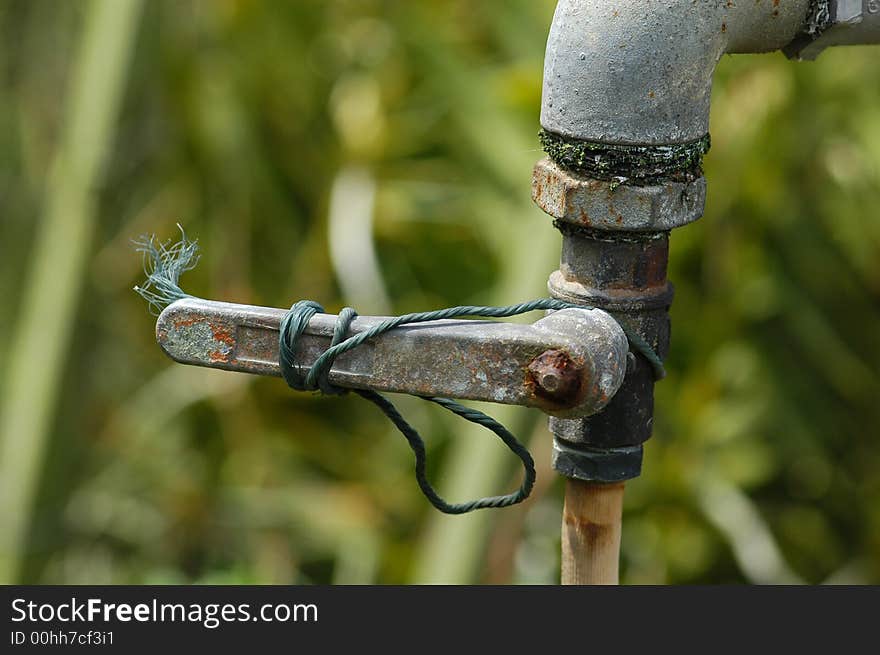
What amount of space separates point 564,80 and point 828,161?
817 millimetres

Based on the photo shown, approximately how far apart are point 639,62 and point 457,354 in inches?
5.4

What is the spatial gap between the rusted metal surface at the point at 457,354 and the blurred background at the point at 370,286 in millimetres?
468

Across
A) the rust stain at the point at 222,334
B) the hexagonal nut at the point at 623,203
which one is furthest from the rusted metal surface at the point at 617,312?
the rust stain at the point at 222,334

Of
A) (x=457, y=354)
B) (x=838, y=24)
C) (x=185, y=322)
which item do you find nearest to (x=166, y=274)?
(x=185, y=322)

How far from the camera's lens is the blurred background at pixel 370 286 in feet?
3.75

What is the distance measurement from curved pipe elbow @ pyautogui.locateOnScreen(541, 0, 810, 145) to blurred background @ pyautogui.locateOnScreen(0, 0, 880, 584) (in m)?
0.47

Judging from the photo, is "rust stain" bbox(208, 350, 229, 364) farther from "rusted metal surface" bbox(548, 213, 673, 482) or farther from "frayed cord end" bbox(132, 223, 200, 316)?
"rusted metal surface" bbox(548, 213, 673, 482)

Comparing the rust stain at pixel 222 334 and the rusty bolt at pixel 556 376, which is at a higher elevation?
the rust stain at pixel 222 334

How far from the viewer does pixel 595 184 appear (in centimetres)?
46

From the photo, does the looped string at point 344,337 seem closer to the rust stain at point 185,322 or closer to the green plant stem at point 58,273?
the rust stain at point 185,322

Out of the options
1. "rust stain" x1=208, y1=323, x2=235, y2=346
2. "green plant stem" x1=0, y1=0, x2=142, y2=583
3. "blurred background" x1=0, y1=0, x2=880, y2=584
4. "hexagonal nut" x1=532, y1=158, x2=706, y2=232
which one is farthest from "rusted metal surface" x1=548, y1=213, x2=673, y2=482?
"green plant stem" x1=0, y1=0, x2=142, y2=583

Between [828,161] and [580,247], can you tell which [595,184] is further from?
[828,161]

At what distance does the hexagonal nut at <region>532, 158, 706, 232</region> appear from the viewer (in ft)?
1.50

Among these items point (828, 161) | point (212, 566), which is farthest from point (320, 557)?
point (828, 161)
